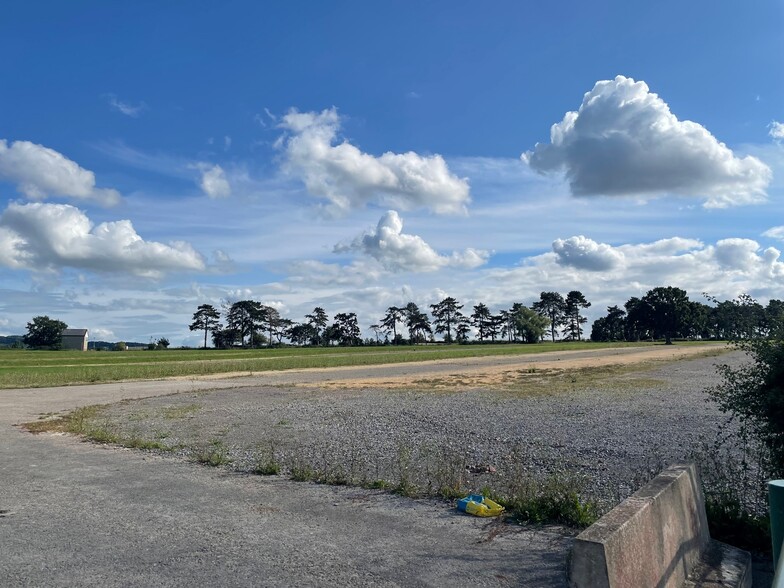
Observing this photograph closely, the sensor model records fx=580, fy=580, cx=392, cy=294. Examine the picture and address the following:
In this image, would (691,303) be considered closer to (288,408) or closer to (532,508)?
(288,408)

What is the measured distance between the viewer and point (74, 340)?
447 feet

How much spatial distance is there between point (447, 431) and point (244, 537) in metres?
9.02

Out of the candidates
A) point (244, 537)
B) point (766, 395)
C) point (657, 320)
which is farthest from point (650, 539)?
point (657, 320)

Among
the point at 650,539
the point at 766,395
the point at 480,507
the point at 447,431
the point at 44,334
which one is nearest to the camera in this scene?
the point at 650,539

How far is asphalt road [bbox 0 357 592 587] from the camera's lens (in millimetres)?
4824

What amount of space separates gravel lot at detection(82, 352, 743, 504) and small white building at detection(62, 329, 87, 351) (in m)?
126

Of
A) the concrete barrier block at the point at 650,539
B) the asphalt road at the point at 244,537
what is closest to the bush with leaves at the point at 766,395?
the concrete barrier block at the point at 650,539

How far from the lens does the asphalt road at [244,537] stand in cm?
482

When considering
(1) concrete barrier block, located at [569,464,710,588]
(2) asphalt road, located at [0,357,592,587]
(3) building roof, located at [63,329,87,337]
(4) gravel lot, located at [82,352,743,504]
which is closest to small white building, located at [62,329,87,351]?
(3) building roof, located at [63,329,87,337]

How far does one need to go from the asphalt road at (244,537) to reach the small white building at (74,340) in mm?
143780

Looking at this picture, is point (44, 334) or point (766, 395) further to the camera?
point (44, 334)

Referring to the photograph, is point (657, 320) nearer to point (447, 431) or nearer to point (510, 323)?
point (510, 323)

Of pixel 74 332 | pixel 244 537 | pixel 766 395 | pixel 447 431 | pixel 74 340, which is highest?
pixel 74 332

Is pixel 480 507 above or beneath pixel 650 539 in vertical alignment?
beneath
